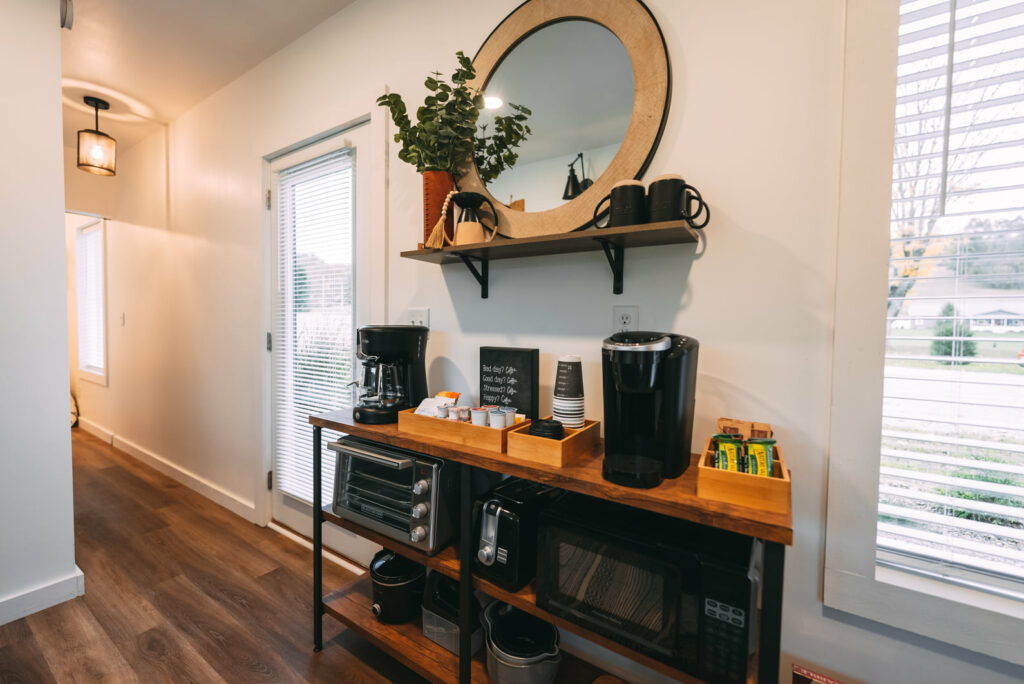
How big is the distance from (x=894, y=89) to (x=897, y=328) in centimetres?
56

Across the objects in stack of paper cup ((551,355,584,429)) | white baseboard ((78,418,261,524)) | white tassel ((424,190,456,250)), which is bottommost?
white baseboard ((78,418,261,524))

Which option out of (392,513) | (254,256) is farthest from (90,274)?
(392,513)

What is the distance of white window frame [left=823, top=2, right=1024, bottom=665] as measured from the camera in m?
0.99

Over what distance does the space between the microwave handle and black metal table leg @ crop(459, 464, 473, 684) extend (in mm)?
231

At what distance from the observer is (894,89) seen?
3.24ft

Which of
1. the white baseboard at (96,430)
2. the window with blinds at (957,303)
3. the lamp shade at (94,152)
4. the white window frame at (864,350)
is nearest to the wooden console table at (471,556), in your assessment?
the white window frame at (864,350)

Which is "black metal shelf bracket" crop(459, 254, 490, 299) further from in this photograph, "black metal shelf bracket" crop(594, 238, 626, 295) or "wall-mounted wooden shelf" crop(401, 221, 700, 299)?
"black metal shelf bracket" crop(594, 238, 626, 295)

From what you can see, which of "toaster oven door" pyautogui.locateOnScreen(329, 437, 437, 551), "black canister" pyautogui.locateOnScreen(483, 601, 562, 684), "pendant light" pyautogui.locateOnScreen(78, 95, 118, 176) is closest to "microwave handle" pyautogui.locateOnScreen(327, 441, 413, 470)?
"toaster oven door" pyautogui.locateOnScreen(329, 437, 437, 551)

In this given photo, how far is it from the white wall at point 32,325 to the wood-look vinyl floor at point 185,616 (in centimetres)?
22

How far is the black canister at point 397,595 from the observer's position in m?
1.53

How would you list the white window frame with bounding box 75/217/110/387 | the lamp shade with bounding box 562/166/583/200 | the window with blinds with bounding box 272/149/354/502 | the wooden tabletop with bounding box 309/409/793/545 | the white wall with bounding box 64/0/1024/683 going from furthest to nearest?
1. the white window frame with bounding box 75/217/110/387
2. the window with blinds with bounding box 272/149/354/502
3. the lamp shade with bounding box 562/166/583/200
4. the white wall with bounding box 64/0/1024/683
5. the wooden tabletop with bounding box 309/409/793/545

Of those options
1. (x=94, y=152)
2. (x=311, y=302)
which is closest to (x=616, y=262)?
(x=311, y=302)

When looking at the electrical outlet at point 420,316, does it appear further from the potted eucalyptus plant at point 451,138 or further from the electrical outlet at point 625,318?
the electrical outlet at point 625,318

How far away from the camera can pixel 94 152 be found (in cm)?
299
